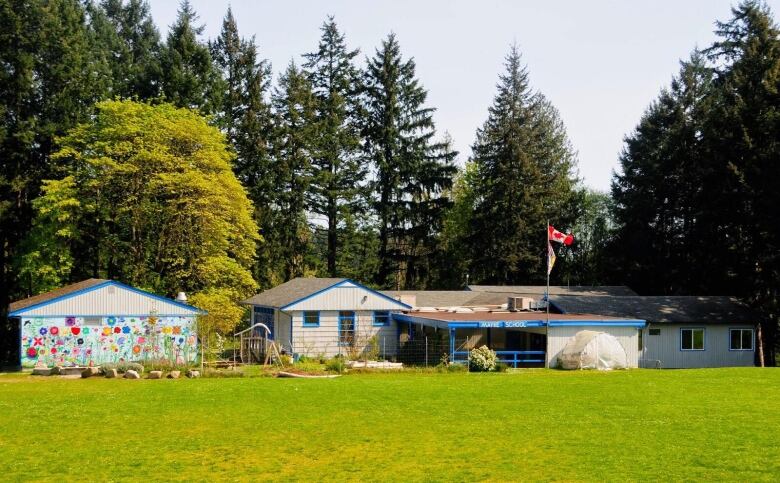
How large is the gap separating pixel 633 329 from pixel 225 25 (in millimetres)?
38846

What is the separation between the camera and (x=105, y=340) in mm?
34469

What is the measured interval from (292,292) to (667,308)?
20.6 meters

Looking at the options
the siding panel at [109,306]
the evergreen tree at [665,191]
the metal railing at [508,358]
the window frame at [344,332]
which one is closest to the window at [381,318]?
the window frame at [344,332]

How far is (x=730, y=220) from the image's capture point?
43000 mm

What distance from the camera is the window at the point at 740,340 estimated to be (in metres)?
39.9

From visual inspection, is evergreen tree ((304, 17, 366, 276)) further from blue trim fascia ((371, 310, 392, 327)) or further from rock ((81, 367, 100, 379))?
rock ((81, 367, 100, 379))

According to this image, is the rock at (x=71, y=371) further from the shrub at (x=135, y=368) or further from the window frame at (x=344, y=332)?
the window frame at (x=344, y=332)

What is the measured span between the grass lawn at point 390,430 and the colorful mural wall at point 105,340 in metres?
8.30

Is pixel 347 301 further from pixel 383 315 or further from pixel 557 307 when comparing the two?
pixel 557 307

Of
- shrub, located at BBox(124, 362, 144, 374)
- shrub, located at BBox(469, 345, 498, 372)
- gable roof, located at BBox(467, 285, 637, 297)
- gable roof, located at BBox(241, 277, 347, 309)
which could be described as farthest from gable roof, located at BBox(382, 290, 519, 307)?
shrub, located at BBox(124, 362, 144, 374)

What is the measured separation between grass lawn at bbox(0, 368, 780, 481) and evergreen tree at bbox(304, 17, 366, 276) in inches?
1247

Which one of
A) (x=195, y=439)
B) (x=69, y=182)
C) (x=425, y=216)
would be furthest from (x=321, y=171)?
(x=195, y=439)

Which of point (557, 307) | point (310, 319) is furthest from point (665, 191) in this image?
point (310, 319)

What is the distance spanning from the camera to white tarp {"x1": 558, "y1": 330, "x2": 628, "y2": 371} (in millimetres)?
33094
